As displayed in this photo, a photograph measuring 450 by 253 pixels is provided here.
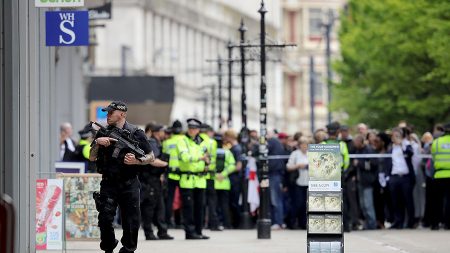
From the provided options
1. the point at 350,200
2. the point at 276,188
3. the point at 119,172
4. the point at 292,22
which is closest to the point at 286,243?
the point at 350,200

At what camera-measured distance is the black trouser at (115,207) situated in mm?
19422

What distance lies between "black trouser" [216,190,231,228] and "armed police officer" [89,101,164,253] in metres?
12.7

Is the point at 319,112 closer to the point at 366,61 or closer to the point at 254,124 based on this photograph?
the point at 254,124

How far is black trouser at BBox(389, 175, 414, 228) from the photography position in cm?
3150

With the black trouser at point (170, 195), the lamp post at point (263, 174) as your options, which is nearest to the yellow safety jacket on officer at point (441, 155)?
the lamp post at point (263, 174)

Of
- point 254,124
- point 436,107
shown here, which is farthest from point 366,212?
Answer: point 254,124

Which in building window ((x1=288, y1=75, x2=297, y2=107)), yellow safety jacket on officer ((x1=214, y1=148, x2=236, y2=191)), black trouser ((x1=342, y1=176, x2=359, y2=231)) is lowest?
black trouser ((x1=342, y1=176, x2=359, y2=231))

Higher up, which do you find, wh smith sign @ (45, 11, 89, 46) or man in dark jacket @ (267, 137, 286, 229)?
wh smith sign @ (45, 11, 89, 46)

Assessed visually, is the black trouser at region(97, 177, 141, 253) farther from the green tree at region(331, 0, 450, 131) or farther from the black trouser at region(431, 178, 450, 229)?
the green tree at region(331, 0, 450, 131)

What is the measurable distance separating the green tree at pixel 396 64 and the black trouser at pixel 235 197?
1147 centimetres

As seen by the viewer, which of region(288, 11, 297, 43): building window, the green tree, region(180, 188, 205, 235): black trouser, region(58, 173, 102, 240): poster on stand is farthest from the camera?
region(288, 11, 297, 43): building window

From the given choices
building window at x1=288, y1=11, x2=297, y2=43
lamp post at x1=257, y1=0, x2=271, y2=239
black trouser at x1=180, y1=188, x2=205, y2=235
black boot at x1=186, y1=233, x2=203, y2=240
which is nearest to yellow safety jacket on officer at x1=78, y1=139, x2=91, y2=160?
black boot at x1=186, y1=233, x2=203, y2=240

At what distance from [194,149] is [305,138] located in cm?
570

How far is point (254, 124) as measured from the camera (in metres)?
111
